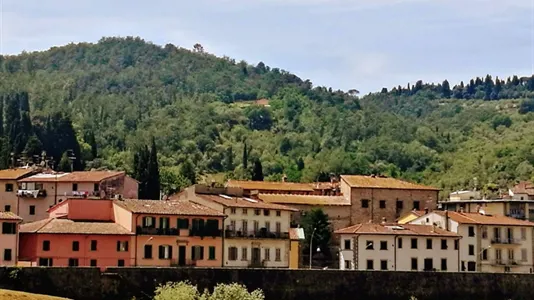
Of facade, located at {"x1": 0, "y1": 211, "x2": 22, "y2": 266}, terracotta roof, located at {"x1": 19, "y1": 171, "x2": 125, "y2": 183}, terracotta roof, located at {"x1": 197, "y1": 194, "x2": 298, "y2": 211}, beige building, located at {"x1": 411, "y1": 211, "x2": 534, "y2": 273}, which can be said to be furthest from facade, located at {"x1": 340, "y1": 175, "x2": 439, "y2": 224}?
facade, located at {"x1": 0, "y1": 211, "x2": 22, "y2": 266}

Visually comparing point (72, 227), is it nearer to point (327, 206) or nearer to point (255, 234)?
point (255, 234)

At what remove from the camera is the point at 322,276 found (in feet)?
243

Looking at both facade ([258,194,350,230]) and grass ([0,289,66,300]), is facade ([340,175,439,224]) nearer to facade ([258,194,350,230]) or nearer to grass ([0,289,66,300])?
facade ([258,194,350,230])

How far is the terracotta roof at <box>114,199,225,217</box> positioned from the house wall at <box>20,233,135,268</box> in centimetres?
307

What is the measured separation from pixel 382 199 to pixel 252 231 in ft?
74.6

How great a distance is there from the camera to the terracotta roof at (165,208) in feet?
263

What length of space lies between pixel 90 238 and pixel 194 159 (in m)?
113

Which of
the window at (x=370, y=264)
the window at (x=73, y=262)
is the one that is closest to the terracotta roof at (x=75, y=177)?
the window at (x=73, y=262)

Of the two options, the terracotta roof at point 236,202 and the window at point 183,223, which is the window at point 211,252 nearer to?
the window at point 183,223

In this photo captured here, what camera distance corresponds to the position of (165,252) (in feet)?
262

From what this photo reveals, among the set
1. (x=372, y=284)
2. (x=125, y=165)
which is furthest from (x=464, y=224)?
(x=125, y=165)

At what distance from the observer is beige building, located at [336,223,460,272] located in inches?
3541

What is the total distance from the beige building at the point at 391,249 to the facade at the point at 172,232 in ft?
37.9

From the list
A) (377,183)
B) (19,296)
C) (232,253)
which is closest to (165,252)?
(232,253)
